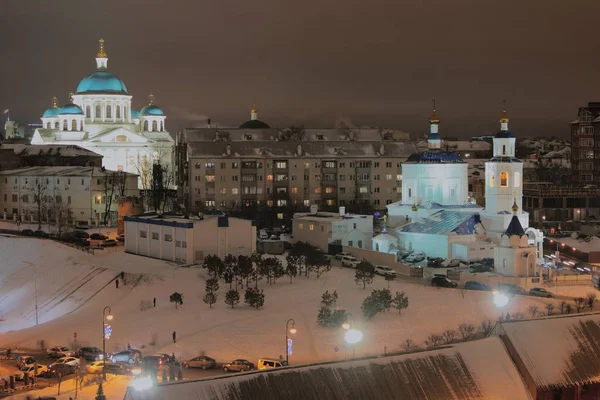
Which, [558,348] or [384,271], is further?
[384,271]

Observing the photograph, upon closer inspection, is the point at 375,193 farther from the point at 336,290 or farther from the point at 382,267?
the point at 336,290

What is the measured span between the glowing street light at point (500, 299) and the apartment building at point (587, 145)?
56288 millimetres

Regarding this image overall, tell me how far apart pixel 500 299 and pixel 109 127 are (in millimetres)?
61313

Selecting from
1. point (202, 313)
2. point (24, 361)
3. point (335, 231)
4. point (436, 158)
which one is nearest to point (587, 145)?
point (436, 158)

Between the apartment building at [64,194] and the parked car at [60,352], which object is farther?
the apartment building at [64,194]

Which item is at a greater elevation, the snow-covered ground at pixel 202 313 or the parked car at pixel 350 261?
the parked car at pixel 350 261

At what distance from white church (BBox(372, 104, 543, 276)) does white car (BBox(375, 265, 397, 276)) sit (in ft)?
15.1

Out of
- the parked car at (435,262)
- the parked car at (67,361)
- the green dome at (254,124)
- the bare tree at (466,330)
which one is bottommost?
the parked car at (67,361)

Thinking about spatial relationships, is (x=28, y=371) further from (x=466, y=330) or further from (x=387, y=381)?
(x=466, y=330)

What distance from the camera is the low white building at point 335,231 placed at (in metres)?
59.0

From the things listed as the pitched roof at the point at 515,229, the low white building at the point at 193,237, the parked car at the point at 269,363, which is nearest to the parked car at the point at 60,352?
the parked car at the point at 269,363

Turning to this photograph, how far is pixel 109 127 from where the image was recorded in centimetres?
9388

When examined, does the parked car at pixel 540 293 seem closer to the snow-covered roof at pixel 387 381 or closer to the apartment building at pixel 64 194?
the snow-covered roof at pixel 387 381

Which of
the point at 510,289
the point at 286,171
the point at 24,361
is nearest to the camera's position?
the point at 24,361
